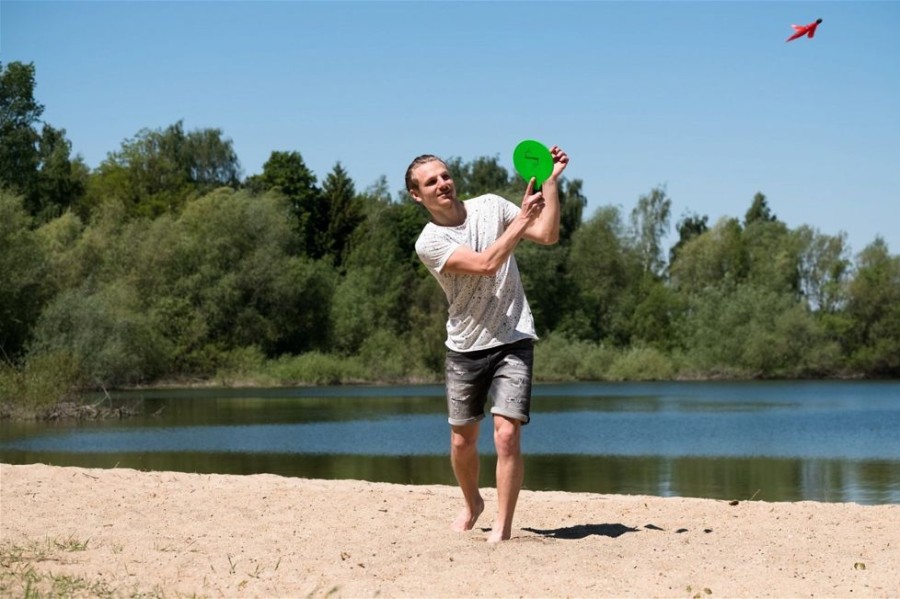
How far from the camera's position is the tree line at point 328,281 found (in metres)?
50.0

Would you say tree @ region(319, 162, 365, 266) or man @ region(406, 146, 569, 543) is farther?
tree @ region(319, 162, 365, 266)

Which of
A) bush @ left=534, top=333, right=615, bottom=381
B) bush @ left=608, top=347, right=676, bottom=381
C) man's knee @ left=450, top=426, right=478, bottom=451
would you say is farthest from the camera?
bush @ left=608, top=347, right=676, bottom=381


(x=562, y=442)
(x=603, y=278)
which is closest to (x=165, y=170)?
(x=603, y=278)

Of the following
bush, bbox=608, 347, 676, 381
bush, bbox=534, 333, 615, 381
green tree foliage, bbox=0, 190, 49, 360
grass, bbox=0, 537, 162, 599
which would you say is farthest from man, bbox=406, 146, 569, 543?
bush, bbox=608, 347, 676, 381

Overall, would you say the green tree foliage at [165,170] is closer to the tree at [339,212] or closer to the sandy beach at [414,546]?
the tree at [339,212]

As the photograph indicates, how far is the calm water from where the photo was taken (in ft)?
58.0

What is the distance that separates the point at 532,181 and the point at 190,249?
51.1 meters

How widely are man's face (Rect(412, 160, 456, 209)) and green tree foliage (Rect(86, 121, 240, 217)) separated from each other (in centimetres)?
6421

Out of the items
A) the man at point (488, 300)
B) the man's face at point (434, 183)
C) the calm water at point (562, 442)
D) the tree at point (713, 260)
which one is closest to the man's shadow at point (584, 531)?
the man at point (488, 300)

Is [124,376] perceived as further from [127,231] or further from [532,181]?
[532,181]

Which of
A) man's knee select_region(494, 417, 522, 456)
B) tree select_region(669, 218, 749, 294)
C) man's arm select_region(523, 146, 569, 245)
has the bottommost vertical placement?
man's knee select_region(494, 417, 522, 456)

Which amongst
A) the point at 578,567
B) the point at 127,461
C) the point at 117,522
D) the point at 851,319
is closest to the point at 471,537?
the point at 578,567

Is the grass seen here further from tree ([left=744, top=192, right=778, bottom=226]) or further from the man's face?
tree ([left=744, top=192, right=778, bottom=226])

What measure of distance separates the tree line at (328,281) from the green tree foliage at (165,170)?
0.14 meters
